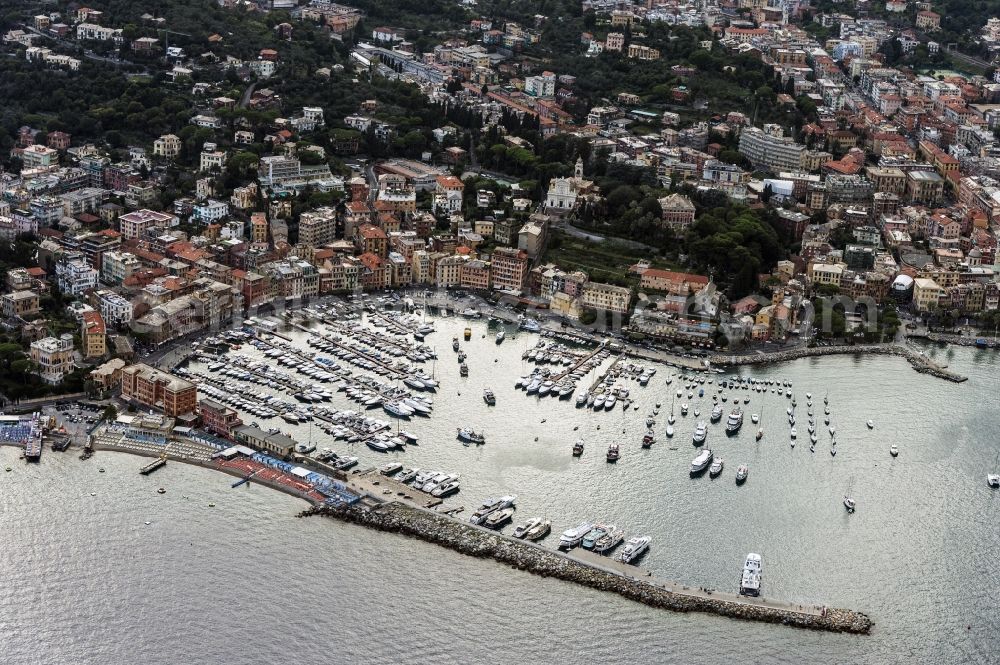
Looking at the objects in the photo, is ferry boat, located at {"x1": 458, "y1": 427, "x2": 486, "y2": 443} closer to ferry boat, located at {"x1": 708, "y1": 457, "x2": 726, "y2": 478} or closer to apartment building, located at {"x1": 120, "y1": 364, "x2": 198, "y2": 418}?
ferry boat, located at {"x1": 708, "y1": 457, "x2": 726, "y2": 478}

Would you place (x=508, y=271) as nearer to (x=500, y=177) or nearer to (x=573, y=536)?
(x=500, y=177)

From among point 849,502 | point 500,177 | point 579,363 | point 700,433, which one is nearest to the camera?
point 849,502

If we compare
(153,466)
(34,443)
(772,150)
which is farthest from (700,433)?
(772,150)

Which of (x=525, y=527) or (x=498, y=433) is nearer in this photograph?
(x=525, y=527)

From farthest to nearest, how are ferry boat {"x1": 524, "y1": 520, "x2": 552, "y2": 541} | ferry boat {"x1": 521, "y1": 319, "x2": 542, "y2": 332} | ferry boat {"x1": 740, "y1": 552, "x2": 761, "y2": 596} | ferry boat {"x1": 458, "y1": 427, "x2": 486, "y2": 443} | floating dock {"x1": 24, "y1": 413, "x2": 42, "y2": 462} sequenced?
ferry boat {"x1": 521, "y1": 319, "x2": 542, "y2": 332} → ferry boat {"x1": 458, "y1": 427, "x2": 486, "y2": 443} → floating dock {"x1": 24, "y1": 413, "x2": 42, "y2": 462} → ferry boat {"x1": 524, "y1": 520, "x2": 552, "y2": 541} → ferry boat {"x1": 740, "y1": 552, "x2": 761, "y2": 596}

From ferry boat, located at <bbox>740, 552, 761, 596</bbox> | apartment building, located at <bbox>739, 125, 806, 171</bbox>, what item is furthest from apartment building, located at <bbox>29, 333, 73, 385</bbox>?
apartment building, located at <bbox>739, 125, 806, 171</bbox>

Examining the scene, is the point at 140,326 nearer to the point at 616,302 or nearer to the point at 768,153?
the point at 616,302

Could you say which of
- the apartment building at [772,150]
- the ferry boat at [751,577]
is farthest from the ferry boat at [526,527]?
the apartment building at [772,150]

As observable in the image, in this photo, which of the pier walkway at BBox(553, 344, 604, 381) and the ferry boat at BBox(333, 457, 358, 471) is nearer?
the ferry boat at BBox(333, 457, 358, 471)
